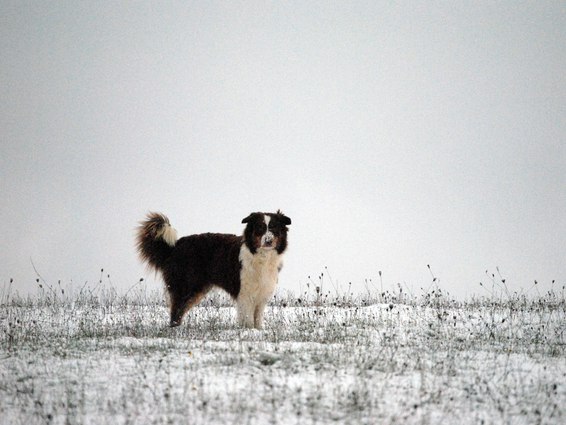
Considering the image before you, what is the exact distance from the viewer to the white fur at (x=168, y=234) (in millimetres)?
10961

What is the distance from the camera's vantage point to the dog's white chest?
994cm

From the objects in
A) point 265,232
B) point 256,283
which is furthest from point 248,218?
point 256,283

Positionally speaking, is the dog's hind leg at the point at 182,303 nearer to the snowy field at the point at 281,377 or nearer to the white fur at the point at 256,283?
the white fur at the point at 256,283

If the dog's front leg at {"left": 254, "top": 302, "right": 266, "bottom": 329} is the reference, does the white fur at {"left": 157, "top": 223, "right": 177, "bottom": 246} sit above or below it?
above

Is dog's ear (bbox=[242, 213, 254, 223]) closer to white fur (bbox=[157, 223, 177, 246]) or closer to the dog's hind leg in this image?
the dog's hind leg

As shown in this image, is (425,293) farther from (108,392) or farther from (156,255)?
(108,392)

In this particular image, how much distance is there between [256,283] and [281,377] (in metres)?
4.78

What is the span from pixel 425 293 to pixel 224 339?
22.7ft

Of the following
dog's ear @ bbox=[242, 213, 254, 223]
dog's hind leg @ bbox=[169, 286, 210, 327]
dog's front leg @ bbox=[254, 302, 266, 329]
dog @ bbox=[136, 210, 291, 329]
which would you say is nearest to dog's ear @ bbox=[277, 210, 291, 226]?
dog @ bbox=[136, 210, 291, 329]

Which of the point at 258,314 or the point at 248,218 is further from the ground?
the point at 248,218

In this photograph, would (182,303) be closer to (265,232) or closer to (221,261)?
(221,261)

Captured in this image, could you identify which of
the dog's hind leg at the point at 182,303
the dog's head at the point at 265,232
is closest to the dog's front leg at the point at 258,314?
the dog's head at the point at 265,232

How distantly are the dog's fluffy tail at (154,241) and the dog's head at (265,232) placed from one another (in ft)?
6.40

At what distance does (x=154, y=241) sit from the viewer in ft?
36.3
